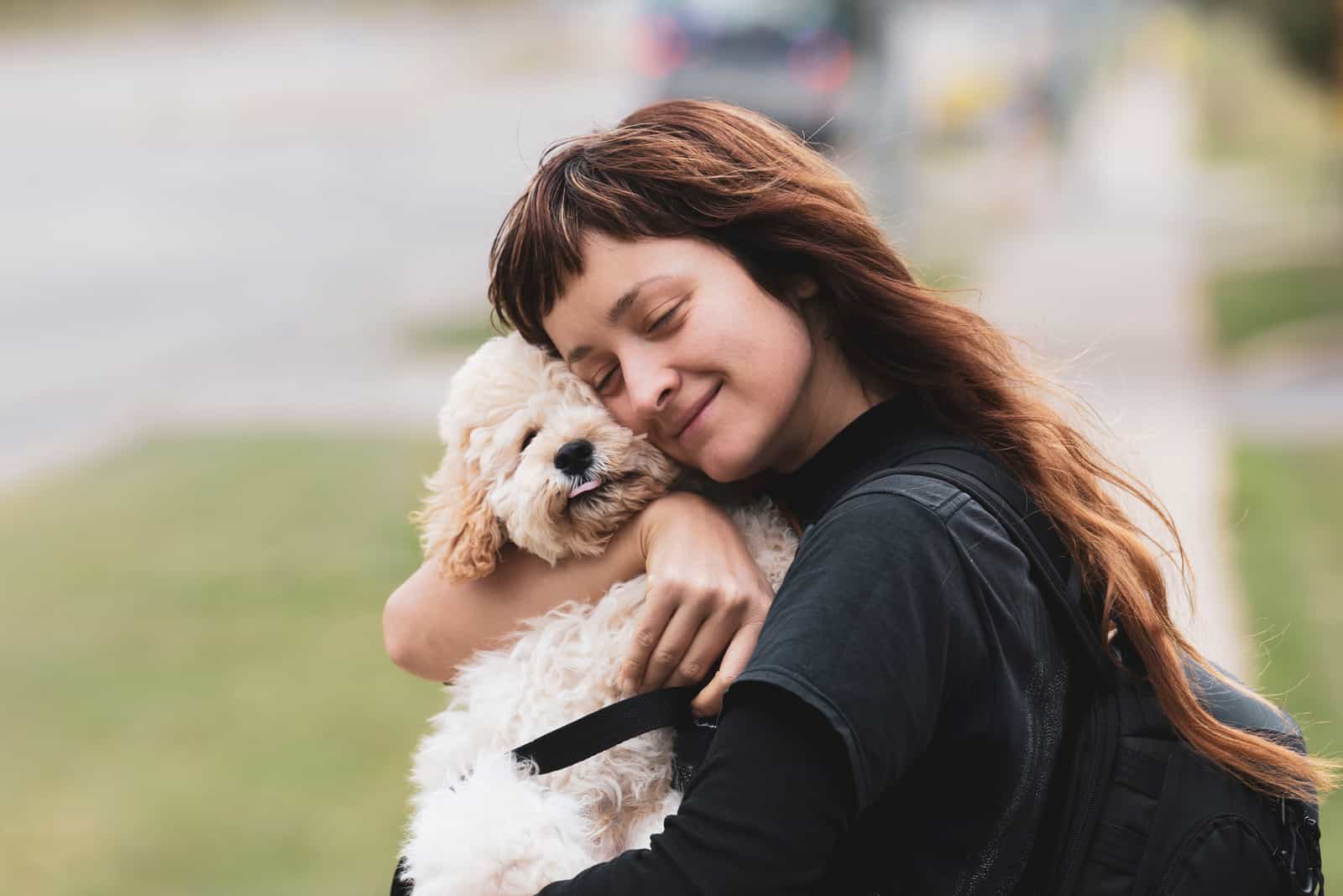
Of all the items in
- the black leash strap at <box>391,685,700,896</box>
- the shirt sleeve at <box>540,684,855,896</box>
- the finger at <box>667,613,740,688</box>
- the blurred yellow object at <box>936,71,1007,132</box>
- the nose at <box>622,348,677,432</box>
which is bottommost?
the blurred yellow object at <box>936,71,1007,132</box>

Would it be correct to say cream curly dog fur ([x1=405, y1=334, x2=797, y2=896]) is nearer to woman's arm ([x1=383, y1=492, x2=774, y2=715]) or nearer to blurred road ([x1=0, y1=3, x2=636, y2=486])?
woman's arm ([x1=383, y1=492, x2=774, y2=715])

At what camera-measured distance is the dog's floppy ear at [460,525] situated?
2.17 m

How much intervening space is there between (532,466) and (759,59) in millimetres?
13383

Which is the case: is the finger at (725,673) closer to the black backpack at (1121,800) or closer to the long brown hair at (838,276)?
the black backpack at (1121,800)

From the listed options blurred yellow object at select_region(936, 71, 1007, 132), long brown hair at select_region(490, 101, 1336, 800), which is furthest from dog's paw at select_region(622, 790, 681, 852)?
blurred yellow object at select_region(936, 71, 1007, 132)

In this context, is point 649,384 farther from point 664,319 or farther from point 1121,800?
point 1121,800

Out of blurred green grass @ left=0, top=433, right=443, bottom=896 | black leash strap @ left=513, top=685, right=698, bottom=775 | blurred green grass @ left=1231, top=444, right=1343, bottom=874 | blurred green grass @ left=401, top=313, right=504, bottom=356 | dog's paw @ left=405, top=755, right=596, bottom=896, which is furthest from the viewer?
blurred green grass @ left=401, top=313, right=504, bottom=356

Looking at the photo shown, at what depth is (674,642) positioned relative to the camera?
1943 millimetres

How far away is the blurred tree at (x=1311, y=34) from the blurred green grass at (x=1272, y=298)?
3.14 metres

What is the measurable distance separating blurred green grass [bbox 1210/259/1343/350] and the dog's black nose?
Result: 9.23 meters

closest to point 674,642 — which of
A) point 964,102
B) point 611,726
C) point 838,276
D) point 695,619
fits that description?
point 695,619

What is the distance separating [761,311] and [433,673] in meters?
0.83

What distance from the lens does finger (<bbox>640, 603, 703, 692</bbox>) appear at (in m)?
1.94

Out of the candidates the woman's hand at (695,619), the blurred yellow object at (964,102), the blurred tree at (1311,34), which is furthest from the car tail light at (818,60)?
the woman's hand at (695,619)
